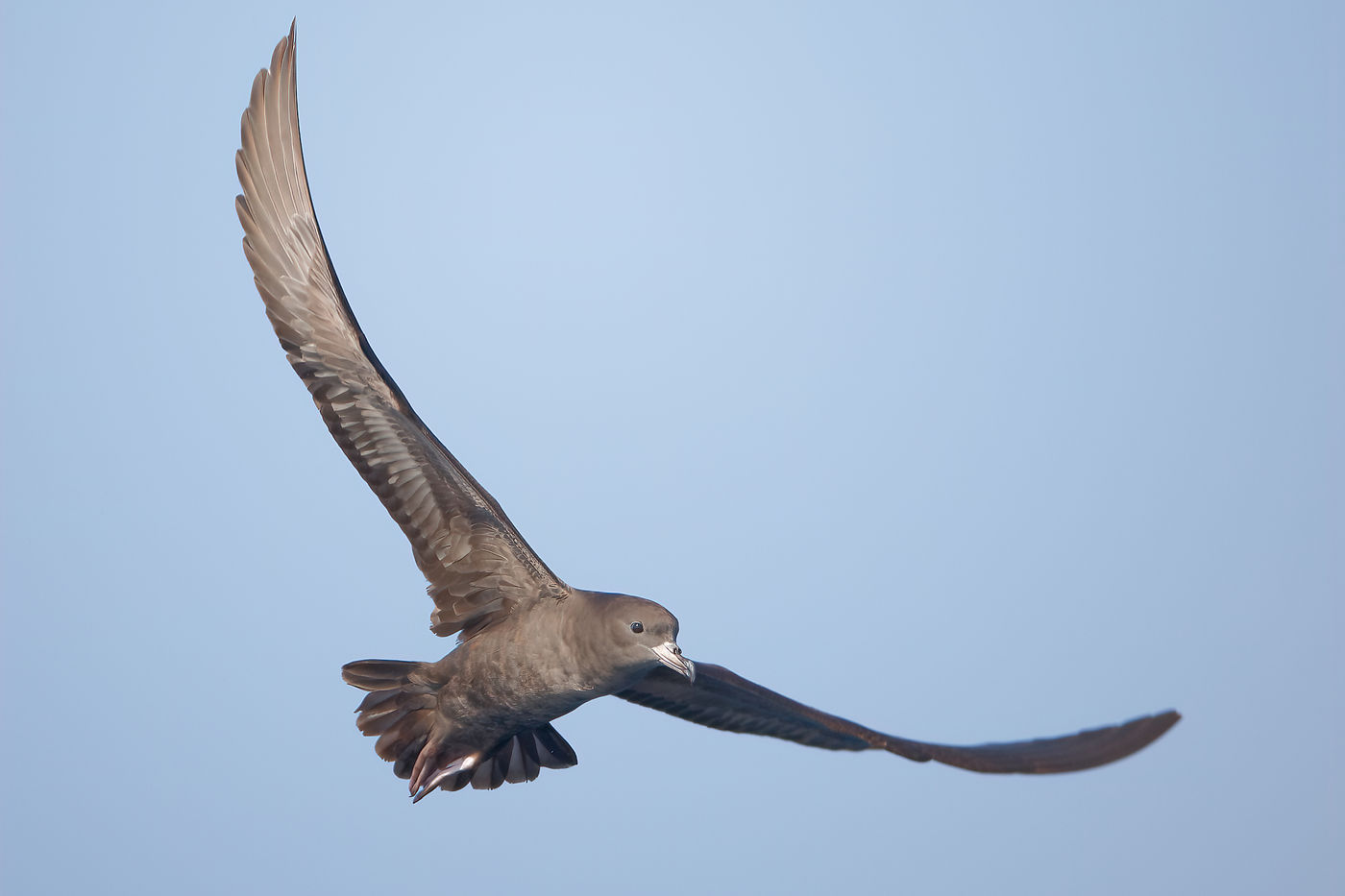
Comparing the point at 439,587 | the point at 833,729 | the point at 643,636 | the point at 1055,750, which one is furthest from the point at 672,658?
the point at 1055,750

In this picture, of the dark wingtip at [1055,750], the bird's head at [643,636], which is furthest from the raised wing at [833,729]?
the bird's head at [643,636]

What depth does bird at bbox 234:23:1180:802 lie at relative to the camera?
19.9ft

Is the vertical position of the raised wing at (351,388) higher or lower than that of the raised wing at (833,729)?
higher

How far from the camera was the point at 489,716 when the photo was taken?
21.3 feet

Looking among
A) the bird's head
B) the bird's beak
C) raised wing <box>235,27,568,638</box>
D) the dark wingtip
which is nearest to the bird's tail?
raised wing <box>235,27,568,638</box>

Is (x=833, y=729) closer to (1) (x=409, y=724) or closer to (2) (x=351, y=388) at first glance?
(1) (x=409, y=724)

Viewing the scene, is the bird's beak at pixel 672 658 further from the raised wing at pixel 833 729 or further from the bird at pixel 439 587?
the raised wing at pixel 833 729

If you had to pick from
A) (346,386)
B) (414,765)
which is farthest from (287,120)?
(414,765)

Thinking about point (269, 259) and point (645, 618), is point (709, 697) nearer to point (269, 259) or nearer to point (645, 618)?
point (645, 618)

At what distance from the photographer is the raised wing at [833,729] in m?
6.93

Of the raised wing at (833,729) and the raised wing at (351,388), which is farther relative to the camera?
the raised wing at (833,729)

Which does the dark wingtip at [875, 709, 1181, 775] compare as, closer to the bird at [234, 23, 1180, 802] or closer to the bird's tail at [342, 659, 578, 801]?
the bird at [234, 23, 1180, 802]

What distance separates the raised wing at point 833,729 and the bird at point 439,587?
23mm

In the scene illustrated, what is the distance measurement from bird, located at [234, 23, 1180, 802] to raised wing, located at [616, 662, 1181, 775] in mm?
23
